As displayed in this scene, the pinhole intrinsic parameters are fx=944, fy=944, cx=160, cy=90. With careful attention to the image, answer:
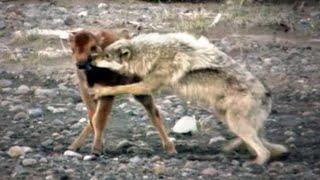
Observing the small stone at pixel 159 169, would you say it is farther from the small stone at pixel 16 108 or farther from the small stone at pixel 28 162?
the small stone at pixel 16 108

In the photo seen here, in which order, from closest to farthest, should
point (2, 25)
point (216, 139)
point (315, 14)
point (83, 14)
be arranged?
point (216, 139), point (2, 25), point (83, 14), point (315, 14)

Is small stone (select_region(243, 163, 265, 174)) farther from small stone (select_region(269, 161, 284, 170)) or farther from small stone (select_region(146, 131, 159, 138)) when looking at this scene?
small stone (select_region(146, 131, 159, 138))

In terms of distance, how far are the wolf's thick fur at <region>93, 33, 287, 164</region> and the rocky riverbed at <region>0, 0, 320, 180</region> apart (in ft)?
1.08

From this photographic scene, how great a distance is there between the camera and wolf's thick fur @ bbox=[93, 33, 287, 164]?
805 centimetres

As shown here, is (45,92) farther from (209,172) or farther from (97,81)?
(209,172)

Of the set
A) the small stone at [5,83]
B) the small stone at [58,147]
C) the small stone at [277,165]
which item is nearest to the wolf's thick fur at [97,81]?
the small stone at [58,147]

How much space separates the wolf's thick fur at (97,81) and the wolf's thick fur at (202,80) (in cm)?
10

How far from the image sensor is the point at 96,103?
8.77 metres

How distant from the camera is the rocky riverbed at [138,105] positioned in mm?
7914

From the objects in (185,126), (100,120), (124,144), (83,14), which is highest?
(100,120)

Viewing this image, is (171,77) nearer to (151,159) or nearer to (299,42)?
(151,159)

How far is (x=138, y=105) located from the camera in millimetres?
10695

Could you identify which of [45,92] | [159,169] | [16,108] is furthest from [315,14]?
[159,169]

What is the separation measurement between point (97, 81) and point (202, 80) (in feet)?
3.14
